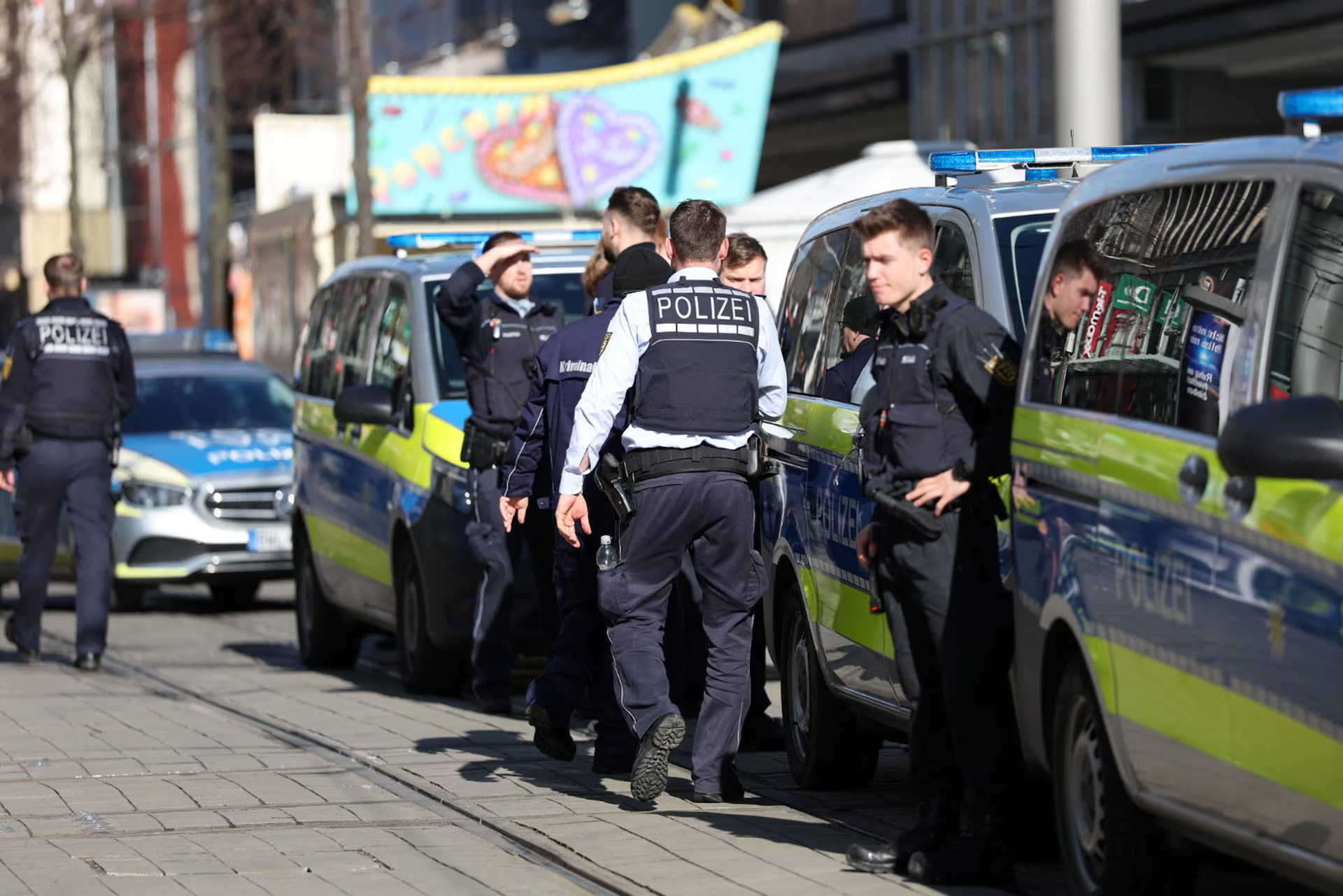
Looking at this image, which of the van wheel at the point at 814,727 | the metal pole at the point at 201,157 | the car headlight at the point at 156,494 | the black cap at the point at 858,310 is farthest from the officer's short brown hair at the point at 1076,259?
the metal pole at the point at 201,157

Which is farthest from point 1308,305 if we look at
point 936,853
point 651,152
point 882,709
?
point 651,152

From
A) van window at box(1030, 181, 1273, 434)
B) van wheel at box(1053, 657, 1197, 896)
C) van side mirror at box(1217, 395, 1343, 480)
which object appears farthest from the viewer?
van wheel at box(1053, 657, 1197, 896)

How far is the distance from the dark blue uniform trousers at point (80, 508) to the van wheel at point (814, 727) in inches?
200

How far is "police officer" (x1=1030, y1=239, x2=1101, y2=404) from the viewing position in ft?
20.5

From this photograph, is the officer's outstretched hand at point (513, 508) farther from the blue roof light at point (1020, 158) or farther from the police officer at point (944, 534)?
the police officer at point (944, 534)

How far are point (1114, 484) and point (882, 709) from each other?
6.14 feet

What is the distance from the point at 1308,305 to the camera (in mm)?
5250

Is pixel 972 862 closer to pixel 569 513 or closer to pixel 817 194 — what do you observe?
pixel 569 513

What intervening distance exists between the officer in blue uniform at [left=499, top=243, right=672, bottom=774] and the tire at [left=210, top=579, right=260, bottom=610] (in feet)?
29.5

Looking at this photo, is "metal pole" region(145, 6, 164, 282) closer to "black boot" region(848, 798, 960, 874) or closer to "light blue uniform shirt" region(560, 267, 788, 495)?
"light blue uniform shirt" region(560, 267, 788, 495)

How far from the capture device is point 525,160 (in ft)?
86.0

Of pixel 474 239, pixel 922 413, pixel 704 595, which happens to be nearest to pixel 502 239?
pixel 474 239

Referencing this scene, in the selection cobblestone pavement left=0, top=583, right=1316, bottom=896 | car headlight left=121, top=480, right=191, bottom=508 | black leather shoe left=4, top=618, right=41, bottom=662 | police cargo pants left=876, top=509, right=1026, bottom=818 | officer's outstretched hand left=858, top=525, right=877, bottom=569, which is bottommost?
black leather shoe left=4, top=618, right=41, bottom=662

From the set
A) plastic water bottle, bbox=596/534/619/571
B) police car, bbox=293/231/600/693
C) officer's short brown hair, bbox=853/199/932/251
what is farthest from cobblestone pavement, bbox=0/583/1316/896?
officer's short brown hair, bbox=853/199/932/251
